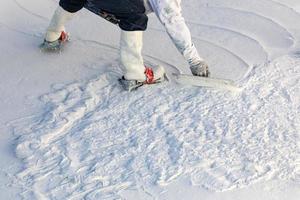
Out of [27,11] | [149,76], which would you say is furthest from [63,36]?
[149,76]

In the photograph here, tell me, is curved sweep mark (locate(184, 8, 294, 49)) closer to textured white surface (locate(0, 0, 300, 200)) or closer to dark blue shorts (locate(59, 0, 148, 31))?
textured white surface (locate(0, 0, 300, 200))

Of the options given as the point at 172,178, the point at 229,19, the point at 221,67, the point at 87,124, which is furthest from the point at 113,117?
the point at 229,19

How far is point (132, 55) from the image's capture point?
249 centimetres

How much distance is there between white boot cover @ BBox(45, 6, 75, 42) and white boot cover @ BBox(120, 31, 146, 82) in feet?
1.32

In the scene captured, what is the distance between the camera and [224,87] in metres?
2.46

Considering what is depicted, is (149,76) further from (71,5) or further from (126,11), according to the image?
(71,5)

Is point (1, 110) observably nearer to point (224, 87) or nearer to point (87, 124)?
point (87, 124)

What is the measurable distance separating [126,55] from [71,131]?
442 mm

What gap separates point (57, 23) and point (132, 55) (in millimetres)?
504

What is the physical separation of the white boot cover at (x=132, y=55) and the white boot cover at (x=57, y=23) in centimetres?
40

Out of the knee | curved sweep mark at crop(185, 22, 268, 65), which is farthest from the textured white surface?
the knee

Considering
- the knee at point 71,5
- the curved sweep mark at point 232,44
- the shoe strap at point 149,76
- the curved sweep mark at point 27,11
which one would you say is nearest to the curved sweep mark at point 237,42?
the curved sweep mark at point 232,44

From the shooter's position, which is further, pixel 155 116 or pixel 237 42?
pixel 237 42

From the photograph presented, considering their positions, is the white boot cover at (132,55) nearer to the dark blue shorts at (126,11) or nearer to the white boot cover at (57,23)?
the dark blue shorts at (126,11)
